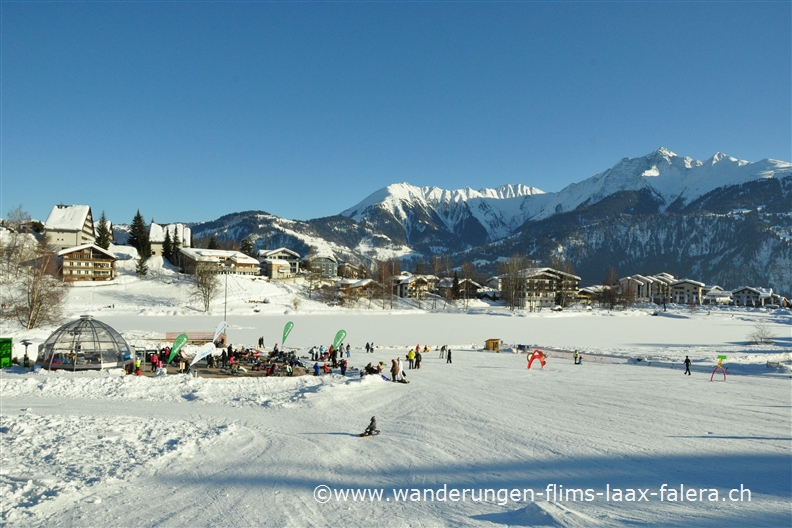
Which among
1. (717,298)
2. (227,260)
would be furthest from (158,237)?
(717,298)

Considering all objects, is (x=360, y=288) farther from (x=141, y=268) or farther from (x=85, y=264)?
(x=85, y=264)

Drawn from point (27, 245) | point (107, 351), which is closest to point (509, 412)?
point (107, 351)

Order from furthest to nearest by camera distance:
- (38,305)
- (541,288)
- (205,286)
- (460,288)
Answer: (460,288)
(541,288)
(205,286)
(38,305)

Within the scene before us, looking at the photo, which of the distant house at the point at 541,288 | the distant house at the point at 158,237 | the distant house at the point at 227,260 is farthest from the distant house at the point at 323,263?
the distant house at the point at 541,288

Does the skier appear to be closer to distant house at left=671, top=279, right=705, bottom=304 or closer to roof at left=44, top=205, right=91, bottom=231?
roof at left=44, top=205, right=91, bottom=231

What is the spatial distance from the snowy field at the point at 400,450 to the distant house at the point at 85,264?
5264 centimetres

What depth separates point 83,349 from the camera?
21.9m

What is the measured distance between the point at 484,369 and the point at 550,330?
2861 cm

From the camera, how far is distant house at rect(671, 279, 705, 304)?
136 metres

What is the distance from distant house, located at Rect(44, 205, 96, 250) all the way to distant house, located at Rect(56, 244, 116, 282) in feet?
38.3

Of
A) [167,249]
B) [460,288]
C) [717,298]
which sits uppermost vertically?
[167,249]

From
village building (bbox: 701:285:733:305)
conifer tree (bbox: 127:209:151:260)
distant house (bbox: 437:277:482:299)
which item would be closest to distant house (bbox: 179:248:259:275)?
conifer tree (bbox: 127:209:151:260)

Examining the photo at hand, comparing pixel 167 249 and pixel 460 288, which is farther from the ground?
pixel 167 249

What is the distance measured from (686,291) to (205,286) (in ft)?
451
